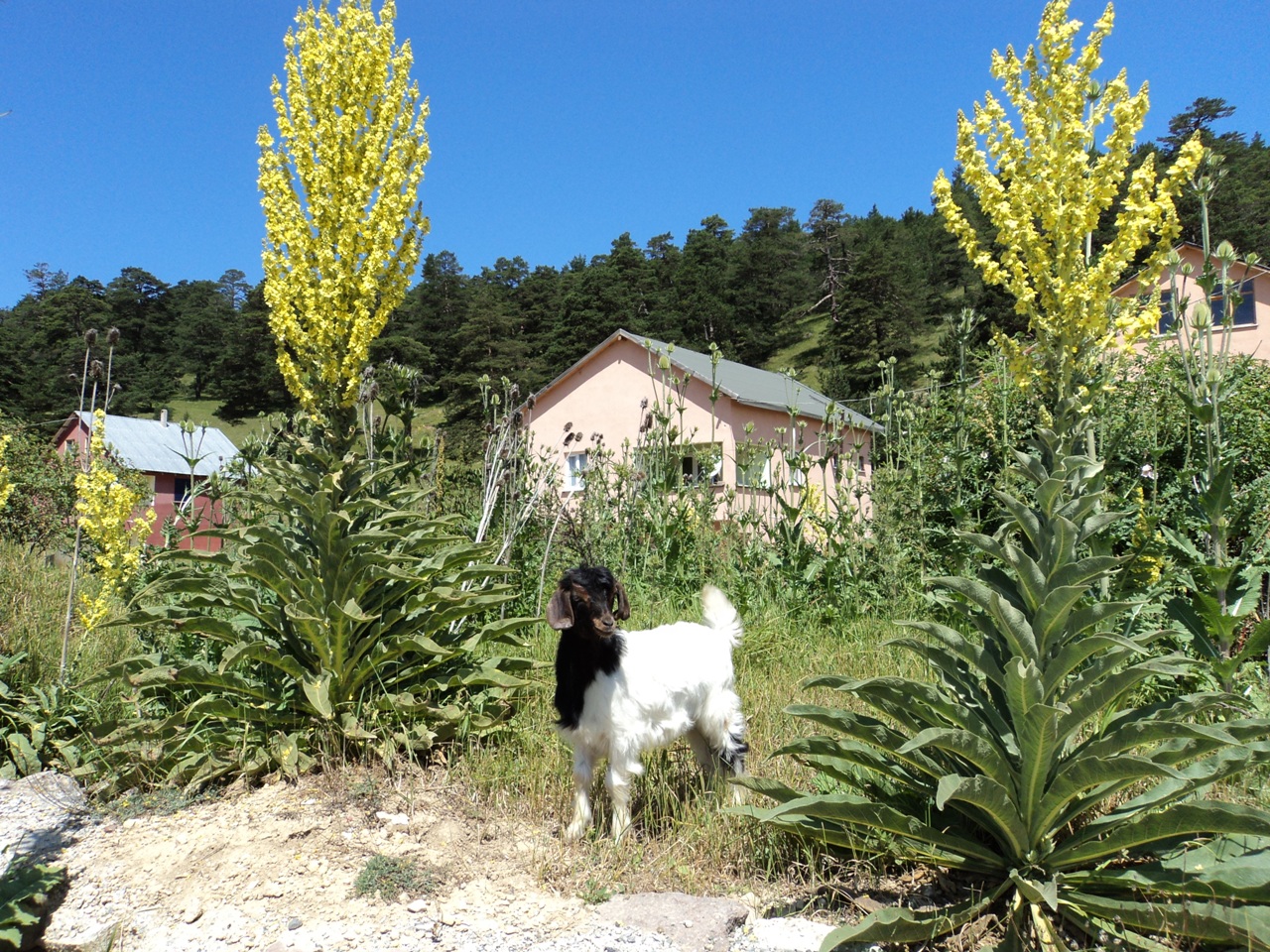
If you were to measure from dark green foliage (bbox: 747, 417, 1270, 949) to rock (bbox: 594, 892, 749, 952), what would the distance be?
383 mm

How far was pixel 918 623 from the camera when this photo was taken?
296 centimetres

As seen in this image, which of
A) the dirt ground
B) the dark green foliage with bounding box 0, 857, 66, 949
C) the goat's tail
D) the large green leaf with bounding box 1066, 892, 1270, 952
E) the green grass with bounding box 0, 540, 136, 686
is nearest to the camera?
the large green leaf with bounding box 1066, 892, 1270, 952

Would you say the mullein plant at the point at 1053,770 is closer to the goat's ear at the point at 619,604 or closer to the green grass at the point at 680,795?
the green grass at the point at 680,795

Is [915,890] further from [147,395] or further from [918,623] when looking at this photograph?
[147,395]

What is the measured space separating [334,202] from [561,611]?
8.89 ft

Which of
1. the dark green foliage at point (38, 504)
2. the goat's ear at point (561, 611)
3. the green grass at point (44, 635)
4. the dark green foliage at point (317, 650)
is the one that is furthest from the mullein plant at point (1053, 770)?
the dark green foliage at point (38, 504)

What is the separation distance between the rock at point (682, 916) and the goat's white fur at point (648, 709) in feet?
1.44

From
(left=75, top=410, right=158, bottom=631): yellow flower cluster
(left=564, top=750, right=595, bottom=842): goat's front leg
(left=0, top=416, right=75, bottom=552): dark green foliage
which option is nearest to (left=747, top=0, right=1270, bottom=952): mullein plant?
(left=564, top=750, right=595, bottom=842): goat's front leg

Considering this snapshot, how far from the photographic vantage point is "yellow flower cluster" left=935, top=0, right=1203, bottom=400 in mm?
3609

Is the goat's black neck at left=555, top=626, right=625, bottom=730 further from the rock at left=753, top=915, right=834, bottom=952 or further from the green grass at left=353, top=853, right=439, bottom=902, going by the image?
the rock at left=753, top=915, right=834, bottom=952

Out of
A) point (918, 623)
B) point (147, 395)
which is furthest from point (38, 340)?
point (918, 623)

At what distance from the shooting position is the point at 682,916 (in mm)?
2834

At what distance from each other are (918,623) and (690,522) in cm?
404

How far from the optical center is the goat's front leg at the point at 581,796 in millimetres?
3475
